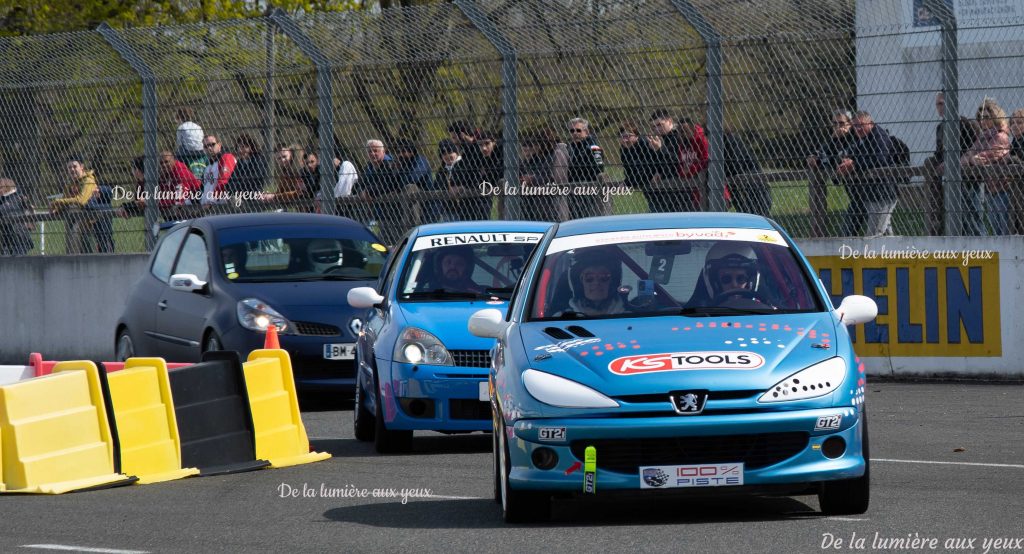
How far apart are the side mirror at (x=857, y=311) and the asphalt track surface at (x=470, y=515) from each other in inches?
32.6

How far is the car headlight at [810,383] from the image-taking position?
7.09m

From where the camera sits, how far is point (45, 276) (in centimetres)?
2006

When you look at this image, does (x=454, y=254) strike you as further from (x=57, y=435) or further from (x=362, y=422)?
(x=57, y=435)

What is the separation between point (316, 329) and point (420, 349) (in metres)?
2.89

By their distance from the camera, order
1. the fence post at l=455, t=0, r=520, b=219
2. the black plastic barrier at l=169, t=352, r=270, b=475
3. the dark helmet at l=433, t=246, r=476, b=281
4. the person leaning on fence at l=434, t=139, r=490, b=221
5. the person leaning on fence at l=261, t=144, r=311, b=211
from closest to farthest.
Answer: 1. the black plastic barrier at l=169, t=352, r=270, b=475
2. the dark helmet at l=433, t=246, r=476, b=281
3. the fence post at l=455, t=0, r=520, b=219
4. the person leaning on fence at l=434, t=139, r=490, b=221
5. the person leaning on fence at l=261, t=144, r=311, b=211

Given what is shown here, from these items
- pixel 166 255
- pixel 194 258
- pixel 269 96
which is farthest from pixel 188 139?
pixel 194 258

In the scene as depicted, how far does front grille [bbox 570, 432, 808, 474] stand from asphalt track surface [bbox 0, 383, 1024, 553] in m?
0.29

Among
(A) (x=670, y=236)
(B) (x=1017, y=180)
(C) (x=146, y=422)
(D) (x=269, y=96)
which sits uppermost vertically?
(D) (x=269, y=96)

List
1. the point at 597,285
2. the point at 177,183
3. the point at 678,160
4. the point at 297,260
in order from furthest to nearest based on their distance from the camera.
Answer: the point at 177,183, the point at 678,160, the point at 297,260, the point at 597,285

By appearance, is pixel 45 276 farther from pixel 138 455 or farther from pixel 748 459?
pixel 748 459

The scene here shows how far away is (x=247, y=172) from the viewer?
60.5 ft

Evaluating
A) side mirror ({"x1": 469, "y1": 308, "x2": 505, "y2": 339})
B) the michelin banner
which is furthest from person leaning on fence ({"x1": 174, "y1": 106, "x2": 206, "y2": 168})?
side mirror ({"x1": 469, "y1": 308, "x2": 505, "y2": 339})

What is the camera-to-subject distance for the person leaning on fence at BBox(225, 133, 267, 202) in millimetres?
18250

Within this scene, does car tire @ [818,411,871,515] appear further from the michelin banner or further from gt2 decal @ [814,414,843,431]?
the michelin banner
